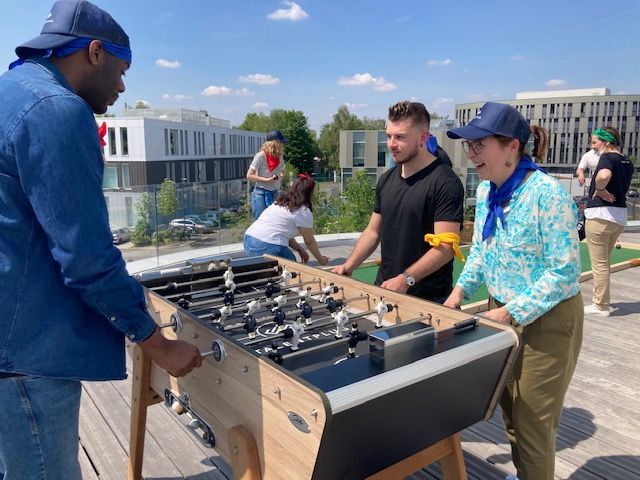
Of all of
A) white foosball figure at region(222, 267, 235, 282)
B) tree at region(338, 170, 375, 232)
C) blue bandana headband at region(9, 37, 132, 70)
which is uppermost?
blue bandana headband at region(9, 37, 132, 70)

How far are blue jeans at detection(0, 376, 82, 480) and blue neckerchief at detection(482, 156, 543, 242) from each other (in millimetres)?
1636

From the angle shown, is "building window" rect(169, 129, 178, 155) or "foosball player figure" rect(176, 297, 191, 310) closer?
"foosball player figure" rect(176, 297, 191, 310)

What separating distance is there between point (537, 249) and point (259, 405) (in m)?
1.19

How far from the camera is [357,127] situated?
82562 mm

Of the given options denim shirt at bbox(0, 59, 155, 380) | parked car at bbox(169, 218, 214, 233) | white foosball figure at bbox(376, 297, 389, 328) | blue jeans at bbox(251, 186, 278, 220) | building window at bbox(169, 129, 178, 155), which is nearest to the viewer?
denim shirt at bbox(0, 59, 155, 380)

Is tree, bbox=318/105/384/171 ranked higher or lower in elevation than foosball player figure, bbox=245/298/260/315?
higher

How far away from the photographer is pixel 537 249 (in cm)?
196

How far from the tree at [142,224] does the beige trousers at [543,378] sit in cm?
597

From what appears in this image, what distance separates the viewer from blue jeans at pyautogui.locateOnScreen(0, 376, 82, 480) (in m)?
1.47

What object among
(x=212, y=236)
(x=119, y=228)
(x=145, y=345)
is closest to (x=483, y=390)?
(x=145, y=345)

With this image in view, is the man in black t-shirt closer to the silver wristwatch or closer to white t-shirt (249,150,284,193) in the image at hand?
the silver wristwatch

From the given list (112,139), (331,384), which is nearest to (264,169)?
(331,384)

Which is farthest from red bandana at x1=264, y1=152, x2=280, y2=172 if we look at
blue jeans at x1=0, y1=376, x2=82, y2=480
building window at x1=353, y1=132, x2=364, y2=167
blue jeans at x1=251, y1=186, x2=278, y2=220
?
building window at x1=353, y1=132, x2=364, y2=167

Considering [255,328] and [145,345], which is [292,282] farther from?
[145,345]
